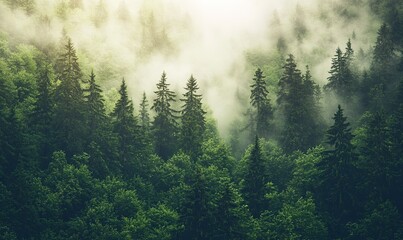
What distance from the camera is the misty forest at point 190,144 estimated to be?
63.1 meters

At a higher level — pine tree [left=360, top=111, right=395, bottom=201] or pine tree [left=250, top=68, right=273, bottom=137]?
pine tree [left=250, top=68, right=273, bottom=137]

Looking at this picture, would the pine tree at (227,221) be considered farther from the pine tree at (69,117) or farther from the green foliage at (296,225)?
the pine tree at (69,117)

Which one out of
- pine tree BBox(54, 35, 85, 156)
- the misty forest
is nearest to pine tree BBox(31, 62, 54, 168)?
the misty forest

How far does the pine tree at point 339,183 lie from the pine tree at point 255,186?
312 inches

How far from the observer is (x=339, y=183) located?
216 ft

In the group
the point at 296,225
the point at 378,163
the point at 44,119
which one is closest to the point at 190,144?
the point at 44,119

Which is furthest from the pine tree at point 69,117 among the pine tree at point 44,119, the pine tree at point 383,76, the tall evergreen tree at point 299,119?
the pine tree at point 383,76

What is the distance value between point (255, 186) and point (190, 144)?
17.6 m

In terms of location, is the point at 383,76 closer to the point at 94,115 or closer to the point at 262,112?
the point at 262,112

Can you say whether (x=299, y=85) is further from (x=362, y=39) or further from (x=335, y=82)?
(x=362, y=39)

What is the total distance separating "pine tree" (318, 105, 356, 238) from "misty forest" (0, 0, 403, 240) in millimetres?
166

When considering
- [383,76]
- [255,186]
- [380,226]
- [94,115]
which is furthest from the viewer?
[383,76]

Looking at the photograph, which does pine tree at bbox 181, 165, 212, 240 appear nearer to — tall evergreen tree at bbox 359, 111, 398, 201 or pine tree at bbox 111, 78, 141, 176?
pine tree at bbox 111, 78, 141, 176

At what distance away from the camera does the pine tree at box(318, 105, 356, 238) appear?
65188 mm
